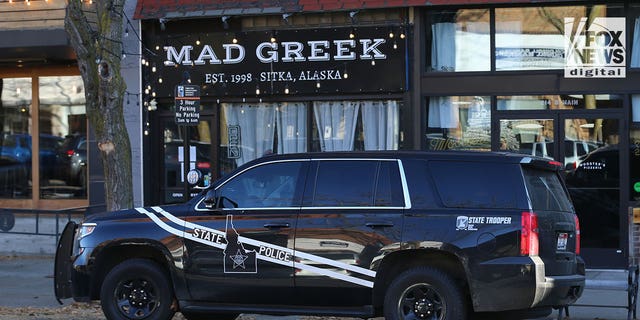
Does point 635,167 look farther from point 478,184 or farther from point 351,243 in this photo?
point 351,243

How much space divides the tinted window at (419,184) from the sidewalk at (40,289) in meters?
2.89

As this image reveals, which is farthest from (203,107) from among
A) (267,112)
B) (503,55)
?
(503,55)

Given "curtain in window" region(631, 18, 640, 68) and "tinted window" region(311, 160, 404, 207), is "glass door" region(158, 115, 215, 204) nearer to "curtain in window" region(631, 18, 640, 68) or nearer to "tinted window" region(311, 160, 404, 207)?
"tinted window" region(311, 160, 404, 207)

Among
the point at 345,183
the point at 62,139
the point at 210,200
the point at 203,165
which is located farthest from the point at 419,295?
the point at 62,139

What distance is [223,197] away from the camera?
804 cm

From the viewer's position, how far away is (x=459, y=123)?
1316cm

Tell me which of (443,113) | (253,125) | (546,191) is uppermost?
(443,113)

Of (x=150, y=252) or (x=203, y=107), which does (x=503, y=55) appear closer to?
(x=203, y=107)

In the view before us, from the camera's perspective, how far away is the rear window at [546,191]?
7.43m

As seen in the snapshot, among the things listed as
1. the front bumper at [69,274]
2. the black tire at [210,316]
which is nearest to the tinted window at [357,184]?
the black tire at [210,316]

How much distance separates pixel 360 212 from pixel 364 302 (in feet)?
2.76

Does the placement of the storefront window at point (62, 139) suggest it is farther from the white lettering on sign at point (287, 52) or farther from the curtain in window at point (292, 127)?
the curtain in window at point (292, 127)

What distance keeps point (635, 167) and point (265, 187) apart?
6.99 meters

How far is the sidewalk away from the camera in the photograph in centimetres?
974
